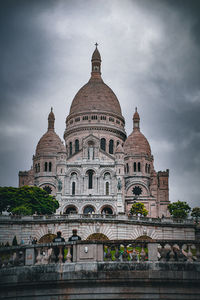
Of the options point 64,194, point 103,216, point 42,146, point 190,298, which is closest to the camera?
point 190,298

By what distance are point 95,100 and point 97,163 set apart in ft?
76.7

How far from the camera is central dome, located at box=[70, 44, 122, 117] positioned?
10869 cm

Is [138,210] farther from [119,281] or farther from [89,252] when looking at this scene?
[119,281]

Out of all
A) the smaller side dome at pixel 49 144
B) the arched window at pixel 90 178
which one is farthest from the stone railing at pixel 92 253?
the smaller side dome at pixel 49 144

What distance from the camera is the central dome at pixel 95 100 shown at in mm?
108750

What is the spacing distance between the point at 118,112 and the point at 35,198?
147 feet

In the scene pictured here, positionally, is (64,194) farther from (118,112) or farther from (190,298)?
(190,298)

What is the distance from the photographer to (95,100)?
10994 centimetres

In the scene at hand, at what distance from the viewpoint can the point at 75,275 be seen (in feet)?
42.0

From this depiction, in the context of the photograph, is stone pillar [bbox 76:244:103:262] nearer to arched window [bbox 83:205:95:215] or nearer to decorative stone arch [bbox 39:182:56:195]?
arched window [bbox 83:205:95:215]

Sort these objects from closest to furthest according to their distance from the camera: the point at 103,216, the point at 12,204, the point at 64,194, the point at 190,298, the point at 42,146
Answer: the point at 190,298
the point at 103,216
the point at 12,204
the point at 64,194
the point at 42,146

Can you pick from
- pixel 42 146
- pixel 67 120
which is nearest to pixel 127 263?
pixel 42 146

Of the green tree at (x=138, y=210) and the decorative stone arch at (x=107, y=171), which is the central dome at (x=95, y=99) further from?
the green tree at (x=138, y=210)

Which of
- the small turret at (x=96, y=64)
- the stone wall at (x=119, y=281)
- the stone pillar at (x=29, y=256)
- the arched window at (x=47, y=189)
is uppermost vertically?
the small turret at (x=96, y=64)
